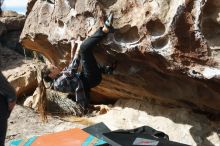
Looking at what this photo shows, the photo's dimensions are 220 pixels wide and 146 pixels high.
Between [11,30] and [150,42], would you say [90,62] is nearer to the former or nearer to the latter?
[150,42]

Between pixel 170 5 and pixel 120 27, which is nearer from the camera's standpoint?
pixel 170 5

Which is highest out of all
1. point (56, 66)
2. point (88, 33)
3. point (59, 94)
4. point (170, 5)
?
point (170, 5)

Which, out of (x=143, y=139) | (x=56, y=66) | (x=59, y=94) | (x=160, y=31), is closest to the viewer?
(x=143, y=139)

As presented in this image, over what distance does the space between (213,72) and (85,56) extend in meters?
1.63

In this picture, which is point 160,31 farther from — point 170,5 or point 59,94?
point 59,94

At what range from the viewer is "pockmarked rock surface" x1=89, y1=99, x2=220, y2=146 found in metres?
5.99

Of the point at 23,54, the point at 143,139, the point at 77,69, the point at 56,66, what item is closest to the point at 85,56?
the point at 77,69

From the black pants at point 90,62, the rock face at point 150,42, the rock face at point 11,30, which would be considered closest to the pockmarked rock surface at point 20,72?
the rock face at point 11,30

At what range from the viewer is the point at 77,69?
5.71 metres

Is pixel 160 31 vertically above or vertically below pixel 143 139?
above

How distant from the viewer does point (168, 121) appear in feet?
21.0

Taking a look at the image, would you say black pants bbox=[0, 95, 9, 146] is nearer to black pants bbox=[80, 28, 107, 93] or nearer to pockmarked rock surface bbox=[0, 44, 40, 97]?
black pants bbox=[80, 28, 107, 93]

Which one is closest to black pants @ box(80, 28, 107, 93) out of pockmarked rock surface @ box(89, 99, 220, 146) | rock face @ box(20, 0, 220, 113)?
rock face @ box(20, 0, 220, 113)

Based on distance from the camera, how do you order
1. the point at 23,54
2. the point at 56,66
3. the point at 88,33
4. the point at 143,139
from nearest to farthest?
the point at 143,139 < the point at 88,33 < the point at 56,66 < the point at 23,54
